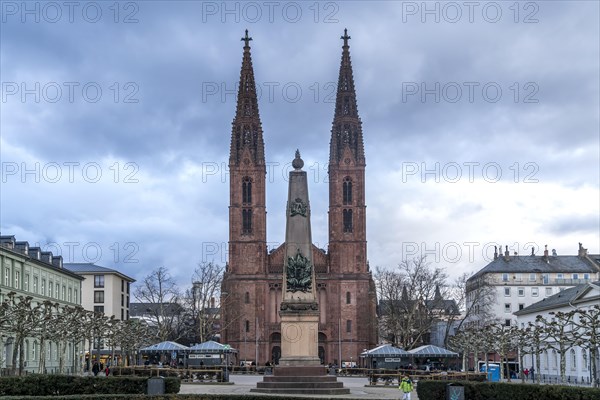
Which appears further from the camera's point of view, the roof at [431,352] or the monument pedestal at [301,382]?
the roof at [431,352]

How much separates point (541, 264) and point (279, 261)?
38.1 metres

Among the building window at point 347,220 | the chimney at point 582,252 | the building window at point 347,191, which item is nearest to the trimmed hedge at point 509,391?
the building window at point 347,220

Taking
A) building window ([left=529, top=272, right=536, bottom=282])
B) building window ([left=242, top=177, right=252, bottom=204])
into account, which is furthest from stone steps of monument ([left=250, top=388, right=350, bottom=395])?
building window ([left=529, top=272, right=536, bottom=282])

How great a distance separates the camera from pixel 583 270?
117312mm

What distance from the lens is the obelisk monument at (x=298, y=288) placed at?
38.9 meters

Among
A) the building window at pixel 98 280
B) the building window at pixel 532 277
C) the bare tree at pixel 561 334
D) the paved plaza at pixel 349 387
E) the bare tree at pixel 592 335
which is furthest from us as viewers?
the building window at pixel 98 280

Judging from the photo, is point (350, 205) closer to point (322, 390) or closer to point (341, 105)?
point (341, 105)

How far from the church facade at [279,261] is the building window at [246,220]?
129 millimetres

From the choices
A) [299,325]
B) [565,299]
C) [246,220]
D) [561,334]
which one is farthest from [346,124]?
[299,325]

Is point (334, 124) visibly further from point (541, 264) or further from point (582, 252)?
point (582, 252)

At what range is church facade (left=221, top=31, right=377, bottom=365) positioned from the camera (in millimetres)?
106688

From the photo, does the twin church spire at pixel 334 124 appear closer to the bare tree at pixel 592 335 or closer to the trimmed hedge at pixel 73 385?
the bare tree at pixel 592 335

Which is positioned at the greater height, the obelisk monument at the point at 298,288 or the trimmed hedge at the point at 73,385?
the obelisk monument at the point at 298,288

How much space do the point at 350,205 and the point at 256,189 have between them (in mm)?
12320
